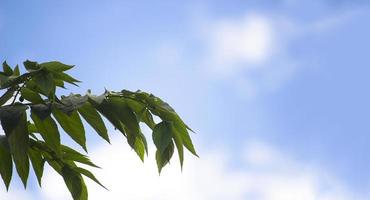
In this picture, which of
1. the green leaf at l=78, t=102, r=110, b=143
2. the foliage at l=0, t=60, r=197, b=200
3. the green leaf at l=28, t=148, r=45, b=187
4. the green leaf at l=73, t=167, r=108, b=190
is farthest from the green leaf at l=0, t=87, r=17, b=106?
the green leaf at l=73, t=167, r=108, b=190

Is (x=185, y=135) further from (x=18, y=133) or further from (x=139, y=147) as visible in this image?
(x=18, y=133)

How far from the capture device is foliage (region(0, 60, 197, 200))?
171 centimetres

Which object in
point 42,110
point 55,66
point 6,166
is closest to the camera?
point 42,110

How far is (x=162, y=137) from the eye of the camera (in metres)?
1.87

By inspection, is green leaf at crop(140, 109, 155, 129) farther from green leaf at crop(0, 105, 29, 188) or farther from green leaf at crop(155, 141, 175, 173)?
green leaf at crop(0, 105, 29, 188)

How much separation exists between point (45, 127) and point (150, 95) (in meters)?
0.35

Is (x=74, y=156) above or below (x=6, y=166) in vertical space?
above

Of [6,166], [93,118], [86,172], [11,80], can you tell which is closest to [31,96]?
[11,80]

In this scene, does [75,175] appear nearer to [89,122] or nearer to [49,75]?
[89,122]

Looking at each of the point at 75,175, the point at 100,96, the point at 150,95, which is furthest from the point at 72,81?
the point at 75,175

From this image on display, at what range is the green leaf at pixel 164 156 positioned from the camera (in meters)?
1.96

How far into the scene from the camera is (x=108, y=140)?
5.96ft

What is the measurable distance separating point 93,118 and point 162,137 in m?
0.23

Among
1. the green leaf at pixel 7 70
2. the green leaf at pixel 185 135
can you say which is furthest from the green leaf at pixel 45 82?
the green leaf at pixel 185 135
